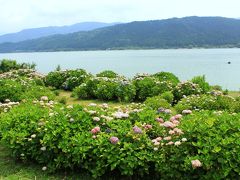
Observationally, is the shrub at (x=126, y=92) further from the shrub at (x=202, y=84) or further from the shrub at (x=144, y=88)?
the shrub at (x=202, y=84)

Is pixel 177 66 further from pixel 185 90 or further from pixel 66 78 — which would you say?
pixel 185 90

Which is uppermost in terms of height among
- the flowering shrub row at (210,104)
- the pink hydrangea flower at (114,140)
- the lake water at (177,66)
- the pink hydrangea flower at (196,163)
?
the pink hydrangea flower at (114,140)

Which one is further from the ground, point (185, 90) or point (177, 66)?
point (185, 90)

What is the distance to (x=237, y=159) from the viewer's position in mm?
5809

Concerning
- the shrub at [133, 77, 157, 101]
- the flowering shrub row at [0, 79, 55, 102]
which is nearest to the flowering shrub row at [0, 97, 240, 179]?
the flowering shrub row at [0, 79, 55, 102]

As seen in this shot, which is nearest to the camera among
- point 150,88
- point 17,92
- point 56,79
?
point 17,92

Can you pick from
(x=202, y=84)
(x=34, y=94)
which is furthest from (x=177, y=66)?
(x=34, y=94)

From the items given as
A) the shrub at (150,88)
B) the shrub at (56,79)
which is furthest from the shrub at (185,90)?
the shrub at (56,79)

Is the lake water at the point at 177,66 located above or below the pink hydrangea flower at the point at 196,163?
below

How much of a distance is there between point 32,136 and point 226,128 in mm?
3524

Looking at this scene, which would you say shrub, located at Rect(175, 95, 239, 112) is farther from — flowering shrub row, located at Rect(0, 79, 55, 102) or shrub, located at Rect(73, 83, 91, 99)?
shrub, located at Rect(73, 83, 91, 99)

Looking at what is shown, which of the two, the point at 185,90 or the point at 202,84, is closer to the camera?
the point at 185,90

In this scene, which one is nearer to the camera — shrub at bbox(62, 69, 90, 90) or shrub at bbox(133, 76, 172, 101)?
shrub at bbox(133, 76, 172, 101)

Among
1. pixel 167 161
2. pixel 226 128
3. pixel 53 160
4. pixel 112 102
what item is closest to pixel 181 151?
pixel 167 161
